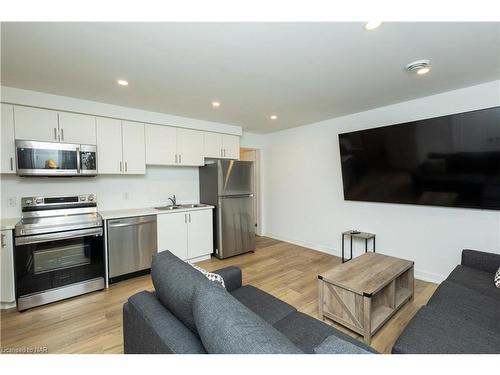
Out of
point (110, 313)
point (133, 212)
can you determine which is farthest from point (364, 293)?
point (133, 212)

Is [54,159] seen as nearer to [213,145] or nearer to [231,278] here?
[213,145]

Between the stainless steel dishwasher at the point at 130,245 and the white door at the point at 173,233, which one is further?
the white door at the point at 173,233

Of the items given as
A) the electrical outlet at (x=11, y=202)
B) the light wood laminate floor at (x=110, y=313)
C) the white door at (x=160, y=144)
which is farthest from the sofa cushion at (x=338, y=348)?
the electrical outlet at (x=11, y=202)

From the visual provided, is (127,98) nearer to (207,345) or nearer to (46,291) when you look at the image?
(46,291)

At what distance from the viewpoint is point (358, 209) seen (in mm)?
3645

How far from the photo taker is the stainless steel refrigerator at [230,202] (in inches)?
149

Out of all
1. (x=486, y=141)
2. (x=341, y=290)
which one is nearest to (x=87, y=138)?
(x=341, y=290)

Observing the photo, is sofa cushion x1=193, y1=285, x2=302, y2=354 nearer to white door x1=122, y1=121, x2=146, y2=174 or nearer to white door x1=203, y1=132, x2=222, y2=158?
white door x1=122, y1=121, x2=146, y2=174

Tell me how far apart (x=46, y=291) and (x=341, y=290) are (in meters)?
3.07

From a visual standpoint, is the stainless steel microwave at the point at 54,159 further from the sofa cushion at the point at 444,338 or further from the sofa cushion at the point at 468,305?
the sofa cushion at the point at 468,305

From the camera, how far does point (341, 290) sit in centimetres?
197

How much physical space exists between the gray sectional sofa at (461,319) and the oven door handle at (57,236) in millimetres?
3059

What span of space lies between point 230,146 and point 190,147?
0.82 meters
